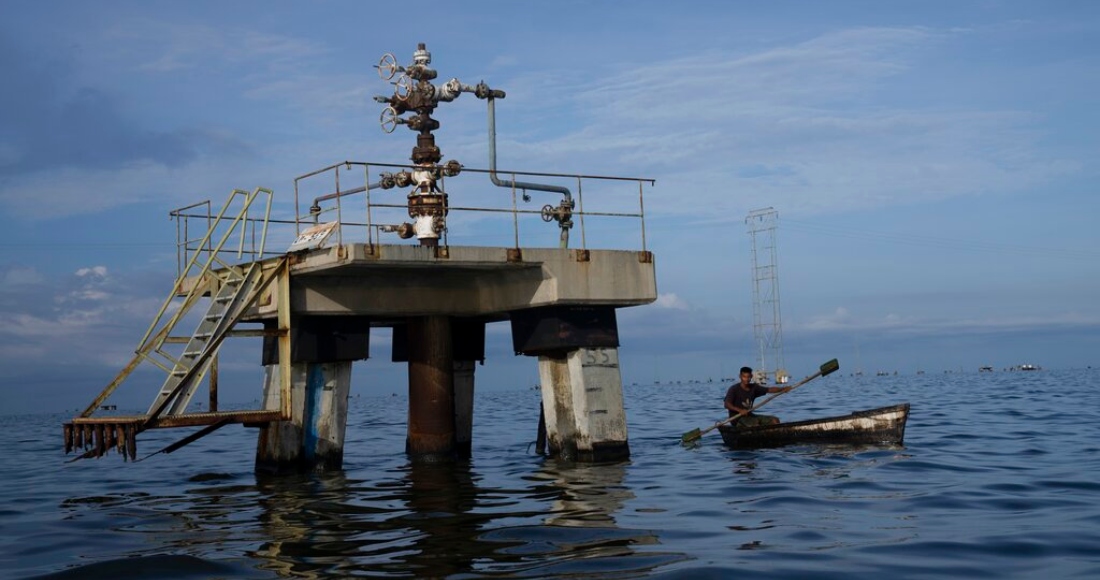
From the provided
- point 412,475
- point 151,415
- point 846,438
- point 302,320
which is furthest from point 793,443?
point 151,415

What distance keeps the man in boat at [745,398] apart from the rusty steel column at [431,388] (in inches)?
262

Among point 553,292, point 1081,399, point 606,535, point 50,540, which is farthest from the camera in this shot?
point 1081,399

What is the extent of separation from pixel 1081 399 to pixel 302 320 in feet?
127

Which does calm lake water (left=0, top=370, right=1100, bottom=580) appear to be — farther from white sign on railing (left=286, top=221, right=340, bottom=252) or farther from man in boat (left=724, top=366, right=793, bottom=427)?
white sign on railing (left=286, top=221, right=340, bottom=252)

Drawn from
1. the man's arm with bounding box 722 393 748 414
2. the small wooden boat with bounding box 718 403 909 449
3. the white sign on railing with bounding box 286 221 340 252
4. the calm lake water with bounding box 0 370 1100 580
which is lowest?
the calm lake water with bounding box 0 370 1100 580

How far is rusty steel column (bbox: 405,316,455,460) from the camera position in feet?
73.9

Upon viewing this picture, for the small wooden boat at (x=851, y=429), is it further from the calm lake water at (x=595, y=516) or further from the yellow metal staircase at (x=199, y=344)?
the yellow metal staircase at (x=199, y=344)

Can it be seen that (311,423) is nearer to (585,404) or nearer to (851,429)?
(585,404)

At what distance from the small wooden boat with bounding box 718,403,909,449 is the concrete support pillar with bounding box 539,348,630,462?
4197 millimetres

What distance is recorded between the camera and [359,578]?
1142cm

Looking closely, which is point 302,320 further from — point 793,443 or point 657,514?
point 793,443

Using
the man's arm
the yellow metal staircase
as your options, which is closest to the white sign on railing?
the yellow metal staircase

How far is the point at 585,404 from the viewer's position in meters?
21.5

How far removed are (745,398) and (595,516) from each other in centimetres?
1113
